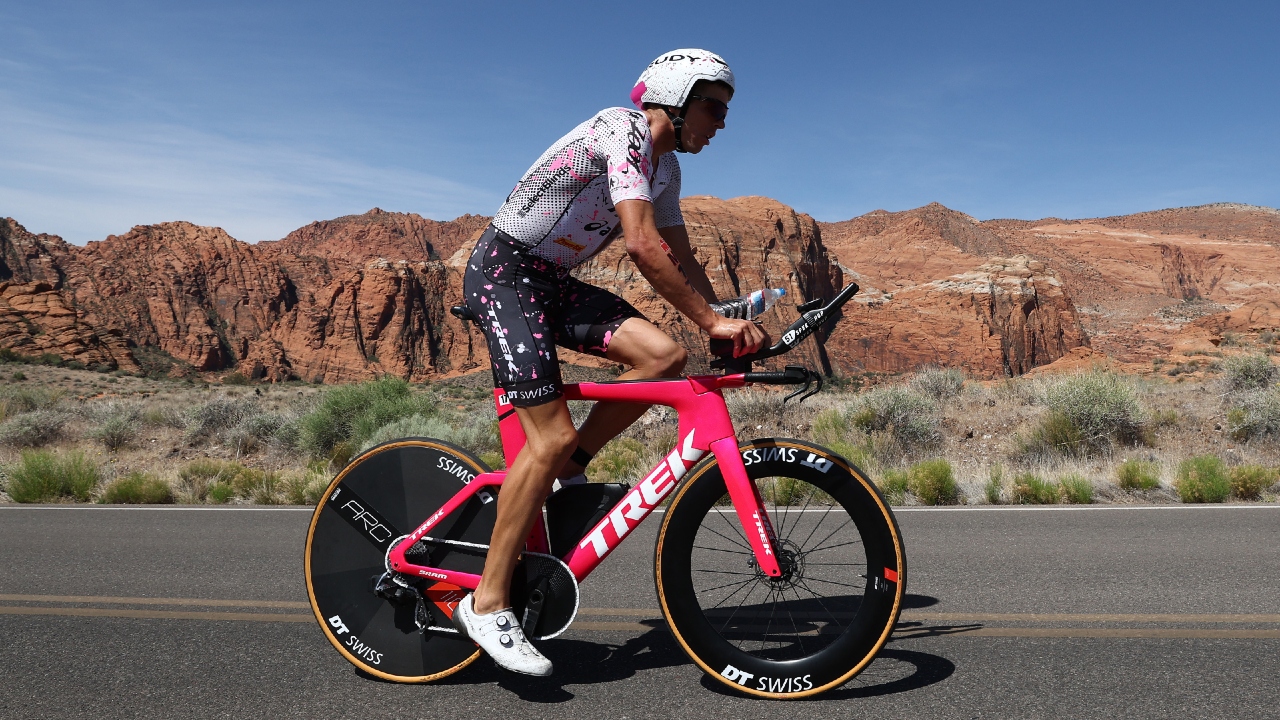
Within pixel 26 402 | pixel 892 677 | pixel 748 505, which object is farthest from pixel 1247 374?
pixel 26 402

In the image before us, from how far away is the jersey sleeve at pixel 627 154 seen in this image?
9.29 ft

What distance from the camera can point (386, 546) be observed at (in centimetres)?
345

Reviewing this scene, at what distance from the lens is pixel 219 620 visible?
13.8 ft

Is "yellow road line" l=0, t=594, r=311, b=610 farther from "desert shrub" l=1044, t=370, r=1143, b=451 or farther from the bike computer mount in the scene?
"desert shrub" l=1044, t=370, r=1143, b=451

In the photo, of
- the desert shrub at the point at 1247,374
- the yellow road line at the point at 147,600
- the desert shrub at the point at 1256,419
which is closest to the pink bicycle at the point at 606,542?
the yellow road line at the point at 147,600

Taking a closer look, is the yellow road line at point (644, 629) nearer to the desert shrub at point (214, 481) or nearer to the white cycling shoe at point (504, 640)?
the white cycling shoe at point (504, 640)

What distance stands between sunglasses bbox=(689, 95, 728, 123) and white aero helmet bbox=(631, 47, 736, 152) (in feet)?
0.16

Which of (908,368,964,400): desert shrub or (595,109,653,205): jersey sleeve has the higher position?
(595,109,653,205): jersey sleeve

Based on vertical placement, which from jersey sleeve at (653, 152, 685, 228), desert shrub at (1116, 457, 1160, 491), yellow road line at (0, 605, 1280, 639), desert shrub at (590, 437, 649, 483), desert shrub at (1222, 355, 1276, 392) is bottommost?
desert shrub at (590, 437, 649, 483)

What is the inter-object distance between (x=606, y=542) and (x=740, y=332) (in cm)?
92

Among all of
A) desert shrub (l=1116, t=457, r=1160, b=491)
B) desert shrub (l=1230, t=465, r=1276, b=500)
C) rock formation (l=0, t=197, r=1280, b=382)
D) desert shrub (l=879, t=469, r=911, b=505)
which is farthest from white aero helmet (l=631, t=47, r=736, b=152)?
rock formation (l=0, t=197, r=1280, b=382)

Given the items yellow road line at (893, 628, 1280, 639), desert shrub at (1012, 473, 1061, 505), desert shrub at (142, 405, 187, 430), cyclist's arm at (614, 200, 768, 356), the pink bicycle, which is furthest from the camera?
desert shrub at (142, 405, 187, 430)

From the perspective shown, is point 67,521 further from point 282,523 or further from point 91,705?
point 91,705

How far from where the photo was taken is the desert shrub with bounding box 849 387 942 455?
1273cm
